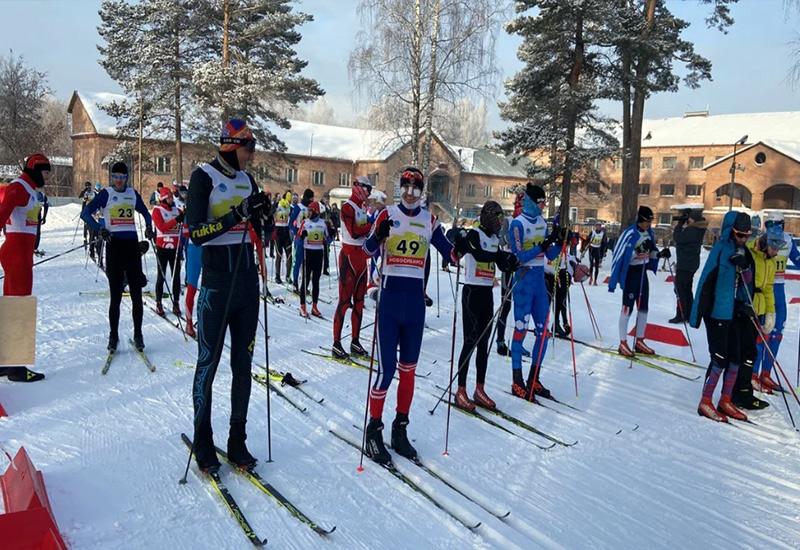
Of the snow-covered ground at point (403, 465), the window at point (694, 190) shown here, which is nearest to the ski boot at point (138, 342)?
the snow-covered ground at point (403, 465)

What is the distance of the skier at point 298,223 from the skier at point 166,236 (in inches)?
107

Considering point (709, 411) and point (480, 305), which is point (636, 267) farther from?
point (480, 305)

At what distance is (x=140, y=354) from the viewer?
6.65m

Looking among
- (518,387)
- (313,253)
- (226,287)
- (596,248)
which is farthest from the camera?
(596,248)

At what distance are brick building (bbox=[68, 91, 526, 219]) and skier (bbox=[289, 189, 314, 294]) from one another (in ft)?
74.5

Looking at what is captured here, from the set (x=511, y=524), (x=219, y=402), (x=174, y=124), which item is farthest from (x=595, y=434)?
(x=174, y=124)

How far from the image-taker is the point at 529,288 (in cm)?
626

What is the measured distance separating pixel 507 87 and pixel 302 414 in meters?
18.6

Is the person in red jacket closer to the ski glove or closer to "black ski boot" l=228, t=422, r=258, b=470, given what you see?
"black ski boot" l=228, t=422, r=258, b=470

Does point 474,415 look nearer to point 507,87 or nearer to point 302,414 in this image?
point 302,414

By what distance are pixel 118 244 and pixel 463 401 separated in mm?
4424

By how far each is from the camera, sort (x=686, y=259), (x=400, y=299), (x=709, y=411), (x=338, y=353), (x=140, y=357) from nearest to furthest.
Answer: (x=400, y=299), (x=709, y=411), (x=140, y=357), (x=338, y=353), (x=686, y=259)

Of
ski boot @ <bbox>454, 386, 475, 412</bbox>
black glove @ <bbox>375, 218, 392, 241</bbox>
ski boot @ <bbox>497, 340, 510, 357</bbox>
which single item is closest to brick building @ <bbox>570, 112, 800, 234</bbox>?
ski boot @ <bbox>497, 340, 510, 357</bbox>

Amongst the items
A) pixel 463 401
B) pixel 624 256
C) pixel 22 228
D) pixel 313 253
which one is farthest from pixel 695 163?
pixel 22 228
